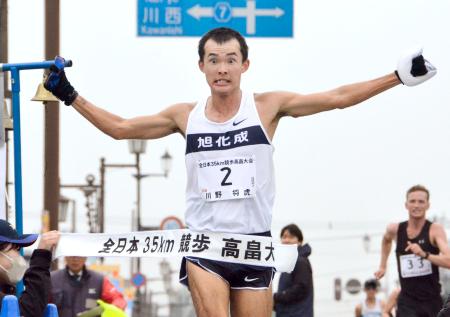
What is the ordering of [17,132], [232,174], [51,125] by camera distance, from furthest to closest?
1. [51,125]
2. [17,132]
3. [232,174]

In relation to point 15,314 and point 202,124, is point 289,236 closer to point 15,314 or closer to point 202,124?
point 202,124

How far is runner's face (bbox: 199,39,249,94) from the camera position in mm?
8672

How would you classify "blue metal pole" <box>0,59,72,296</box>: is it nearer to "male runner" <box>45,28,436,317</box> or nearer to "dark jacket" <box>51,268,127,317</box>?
"male runner" <box>45,28,436,317</box>

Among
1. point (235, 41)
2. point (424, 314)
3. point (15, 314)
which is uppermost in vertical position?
point (235, 41)

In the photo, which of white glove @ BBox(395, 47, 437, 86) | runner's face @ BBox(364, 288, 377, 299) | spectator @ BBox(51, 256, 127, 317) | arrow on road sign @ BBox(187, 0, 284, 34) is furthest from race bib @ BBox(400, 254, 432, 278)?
arrow on road sign @ BBox(187, 0, 284, 34)

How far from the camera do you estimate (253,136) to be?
8.59 metres

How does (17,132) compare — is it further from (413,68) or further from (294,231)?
(294,231)

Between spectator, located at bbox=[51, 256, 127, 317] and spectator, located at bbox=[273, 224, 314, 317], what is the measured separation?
1776mm

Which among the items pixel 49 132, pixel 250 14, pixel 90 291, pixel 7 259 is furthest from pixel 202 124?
pixel 250 14

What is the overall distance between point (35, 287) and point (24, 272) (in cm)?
10

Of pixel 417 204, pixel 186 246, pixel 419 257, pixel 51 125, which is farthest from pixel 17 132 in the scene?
pixel 51 125

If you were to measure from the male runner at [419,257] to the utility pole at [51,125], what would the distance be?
6365 millimetres

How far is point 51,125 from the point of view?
19609mm

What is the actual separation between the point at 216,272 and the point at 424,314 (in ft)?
18.4
